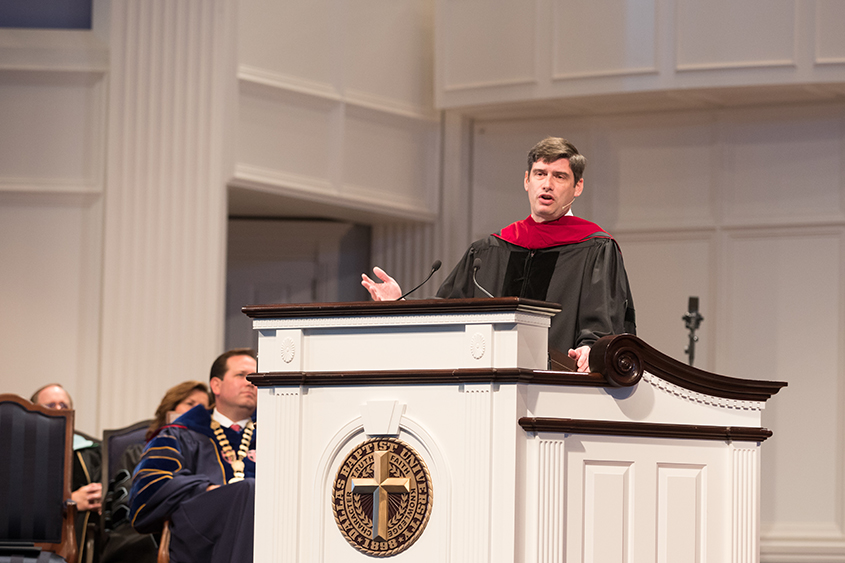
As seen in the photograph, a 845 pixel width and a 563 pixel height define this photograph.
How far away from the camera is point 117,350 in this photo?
6902 mm

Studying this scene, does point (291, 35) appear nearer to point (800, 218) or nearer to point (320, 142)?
point (320, 142)

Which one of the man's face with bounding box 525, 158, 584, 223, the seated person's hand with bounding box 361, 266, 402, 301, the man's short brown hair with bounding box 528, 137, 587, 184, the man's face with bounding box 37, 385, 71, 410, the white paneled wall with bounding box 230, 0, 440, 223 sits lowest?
the man's face with bounding box 37, 385, 71, 410

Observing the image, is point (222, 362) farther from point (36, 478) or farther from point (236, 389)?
point (36, 478)

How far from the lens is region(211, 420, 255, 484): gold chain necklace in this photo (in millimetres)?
4578

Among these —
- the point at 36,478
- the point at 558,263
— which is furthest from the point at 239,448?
the point at 558,263

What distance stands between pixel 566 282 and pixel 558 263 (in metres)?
0.08

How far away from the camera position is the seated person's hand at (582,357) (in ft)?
8.82

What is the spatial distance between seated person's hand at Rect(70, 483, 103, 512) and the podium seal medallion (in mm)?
2891

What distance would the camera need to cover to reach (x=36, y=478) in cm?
473

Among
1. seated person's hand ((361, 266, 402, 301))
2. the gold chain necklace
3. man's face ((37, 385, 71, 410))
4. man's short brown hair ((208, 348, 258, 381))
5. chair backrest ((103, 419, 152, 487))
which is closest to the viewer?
seated person's hand ((361, 266, 402, 301))

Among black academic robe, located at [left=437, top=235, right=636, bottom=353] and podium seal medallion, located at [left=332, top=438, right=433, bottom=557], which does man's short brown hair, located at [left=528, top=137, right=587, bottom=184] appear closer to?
black academic robe, located at [left=437, top=235, right=636, bottom=353]

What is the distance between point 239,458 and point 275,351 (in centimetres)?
213

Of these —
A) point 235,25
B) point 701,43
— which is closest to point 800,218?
point 701,43

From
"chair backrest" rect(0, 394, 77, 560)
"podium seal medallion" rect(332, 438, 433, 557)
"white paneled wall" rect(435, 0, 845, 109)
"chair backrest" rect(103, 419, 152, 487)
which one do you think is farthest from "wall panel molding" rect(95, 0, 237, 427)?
"podium seal medallion" rect(332, 438, 433, 557)
